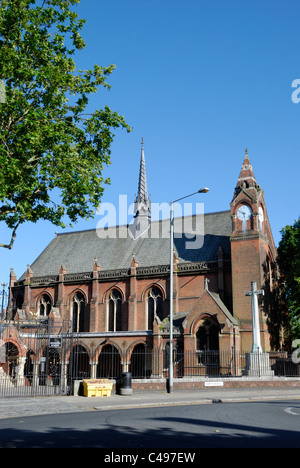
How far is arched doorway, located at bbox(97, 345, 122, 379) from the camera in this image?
43.6 metres

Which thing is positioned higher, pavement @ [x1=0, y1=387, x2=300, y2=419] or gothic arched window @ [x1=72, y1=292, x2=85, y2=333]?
gothic arched window @ [x1=72, y1=292, x2=85, y2=333]

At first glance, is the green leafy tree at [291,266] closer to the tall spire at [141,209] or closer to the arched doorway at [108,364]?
the tall spire at [141,209]

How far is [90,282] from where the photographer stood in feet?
157

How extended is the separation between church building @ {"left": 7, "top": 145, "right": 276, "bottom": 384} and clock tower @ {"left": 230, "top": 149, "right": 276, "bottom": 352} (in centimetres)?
8

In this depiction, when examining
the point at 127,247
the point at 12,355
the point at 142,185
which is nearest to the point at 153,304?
the point at 127,247

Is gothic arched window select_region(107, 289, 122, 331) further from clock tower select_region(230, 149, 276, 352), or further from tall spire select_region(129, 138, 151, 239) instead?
clock tower select_region(230, 149, 276, 352)

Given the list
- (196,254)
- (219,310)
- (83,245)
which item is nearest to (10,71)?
(219,310)

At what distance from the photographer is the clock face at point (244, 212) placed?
39656 mm

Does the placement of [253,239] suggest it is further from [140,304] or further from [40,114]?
[40,114]

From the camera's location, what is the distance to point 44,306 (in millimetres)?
51062

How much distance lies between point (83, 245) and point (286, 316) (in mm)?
22618

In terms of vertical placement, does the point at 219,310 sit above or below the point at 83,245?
below

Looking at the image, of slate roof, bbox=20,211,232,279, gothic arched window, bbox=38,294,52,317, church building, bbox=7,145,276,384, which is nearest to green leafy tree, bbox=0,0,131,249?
church building, bbox=7,145,276,384

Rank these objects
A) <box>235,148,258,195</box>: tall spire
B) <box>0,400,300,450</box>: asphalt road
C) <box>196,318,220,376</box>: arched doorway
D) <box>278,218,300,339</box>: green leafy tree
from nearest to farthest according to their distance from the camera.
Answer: <box>0,400,300,450</box>: asphalt road
<box>196,318,220,376</box>: arched doorway
<box>235,148,258,195</box>: tall spire
<box>278,218,300,339</box>: green leafy tree
